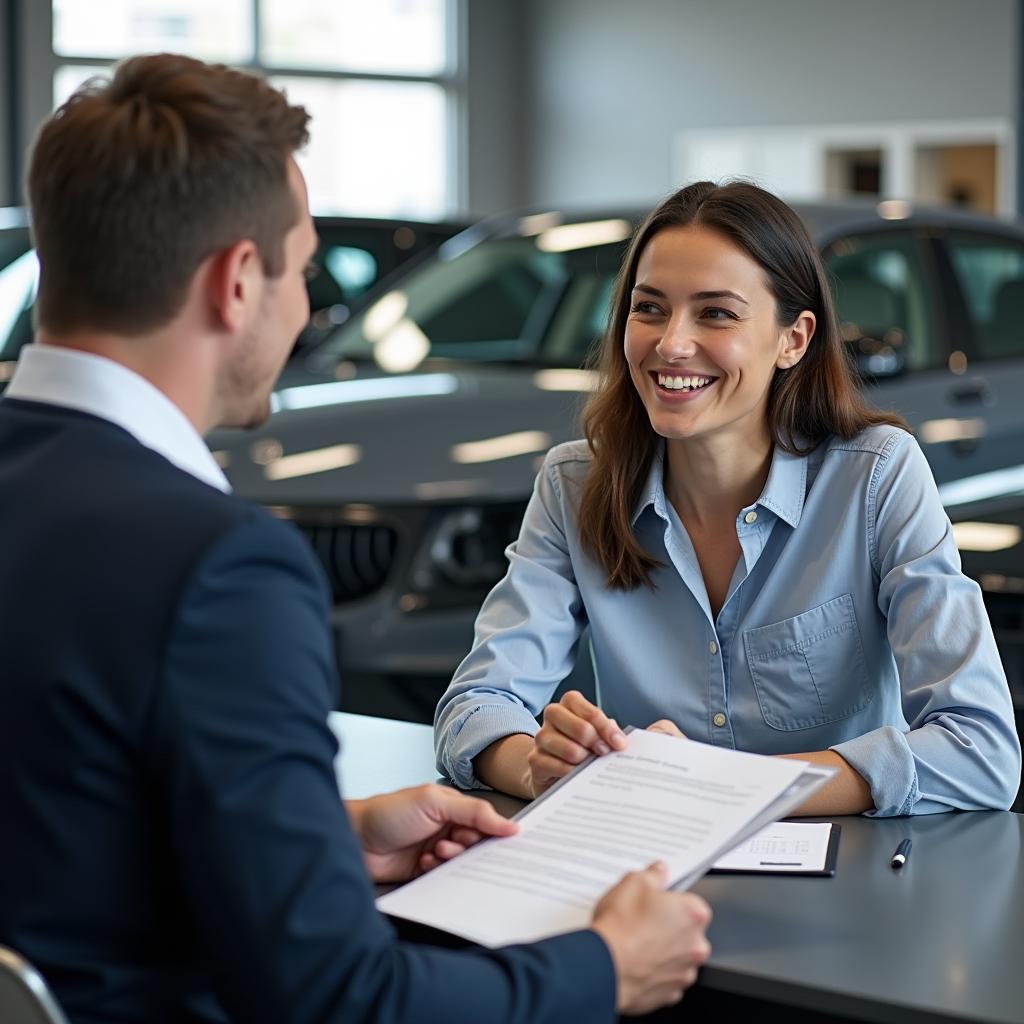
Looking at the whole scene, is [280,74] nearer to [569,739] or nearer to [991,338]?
[991,338]

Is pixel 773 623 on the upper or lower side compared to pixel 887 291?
lower

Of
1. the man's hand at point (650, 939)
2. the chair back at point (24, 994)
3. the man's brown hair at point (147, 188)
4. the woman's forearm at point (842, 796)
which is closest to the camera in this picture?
the chair back at point (24, 994)

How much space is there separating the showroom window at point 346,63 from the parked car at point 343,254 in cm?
758

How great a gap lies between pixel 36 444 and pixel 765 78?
13.4 meters

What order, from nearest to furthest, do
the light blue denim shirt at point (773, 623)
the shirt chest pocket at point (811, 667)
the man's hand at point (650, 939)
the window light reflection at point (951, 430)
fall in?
Result: the man's hand at point (650, 939), the light blue denim shirt at point (773, 623), the shirt chest pocket at point (811, 667), the window light reflection at point (951, 430)

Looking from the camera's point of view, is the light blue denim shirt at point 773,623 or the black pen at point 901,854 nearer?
the black pen at point 901,854

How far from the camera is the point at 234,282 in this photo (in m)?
1.27

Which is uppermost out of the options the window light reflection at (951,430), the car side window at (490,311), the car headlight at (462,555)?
the car side window at (490,311)

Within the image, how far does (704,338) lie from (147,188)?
3.98 ft

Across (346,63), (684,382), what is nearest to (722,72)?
(346,63)

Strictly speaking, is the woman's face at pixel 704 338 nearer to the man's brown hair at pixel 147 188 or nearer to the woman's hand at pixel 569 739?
the woman's hand at pixel 569 739

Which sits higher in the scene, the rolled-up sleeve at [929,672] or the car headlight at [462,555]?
the rolled-up sleeve at [929,672]

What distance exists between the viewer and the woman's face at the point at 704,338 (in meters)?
2.31

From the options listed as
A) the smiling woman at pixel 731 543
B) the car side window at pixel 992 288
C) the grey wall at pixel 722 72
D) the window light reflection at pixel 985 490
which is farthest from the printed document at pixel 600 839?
the grey wall at pixel 722 72
